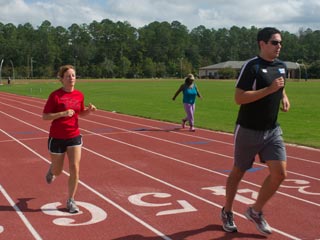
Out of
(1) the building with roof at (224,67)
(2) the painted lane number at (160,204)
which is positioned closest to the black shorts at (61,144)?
(2) the painted lane number at (160,204)

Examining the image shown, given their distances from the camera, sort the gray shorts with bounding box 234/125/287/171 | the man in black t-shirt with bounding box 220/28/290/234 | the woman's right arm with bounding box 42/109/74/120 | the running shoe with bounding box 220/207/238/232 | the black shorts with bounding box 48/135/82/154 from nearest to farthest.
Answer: the man in black t-shirt with bounding box 220/28/290/234 → the gray shorts with bounding box 234/125/287/171 → the running shoe with bounding box 220/207/238/232 → the woman's right arm with bounding box 42/109/74/120 → the black shorts with bounding box 48/135/82/154

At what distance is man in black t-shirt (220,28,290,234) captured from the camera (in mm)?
4539

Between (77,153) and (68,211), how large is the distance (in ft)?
2.31

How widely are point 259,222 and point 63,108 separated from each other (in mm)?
2650

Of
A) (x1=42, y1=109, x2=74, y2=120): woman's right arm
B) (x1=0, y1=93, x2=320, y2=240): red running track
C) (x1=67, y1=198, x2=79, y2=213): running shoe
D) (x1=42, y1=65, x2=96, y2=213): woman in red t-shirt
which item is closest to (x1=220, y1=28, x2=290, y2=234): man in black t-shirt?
(x1=0, y1=93, x2=320, y2=240): red running track

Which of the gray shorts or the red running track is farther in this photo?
the red running track

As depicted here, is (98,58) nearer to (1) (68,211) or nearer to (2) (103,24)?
(2) (103,24)

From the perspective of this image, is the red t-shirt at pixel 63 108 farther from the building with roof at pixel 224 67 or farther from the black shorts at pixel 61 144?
the building with roof at pixel 224 67

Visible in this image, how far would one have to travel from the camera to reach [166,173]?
7.84 metres

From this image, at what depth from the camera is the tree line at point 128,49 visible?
126 meters

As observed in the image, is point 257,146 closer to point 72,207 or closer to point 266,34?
point 266,34

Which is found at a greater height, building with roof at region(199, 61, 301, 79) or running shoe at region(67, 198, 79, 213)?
building with roof at region(199, 61, 301, 79)

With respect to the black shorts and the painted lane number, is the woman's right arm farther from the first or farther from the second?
the painted lane number

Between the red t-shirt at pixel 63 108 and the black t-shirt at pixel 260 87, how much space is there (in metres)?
2.12
